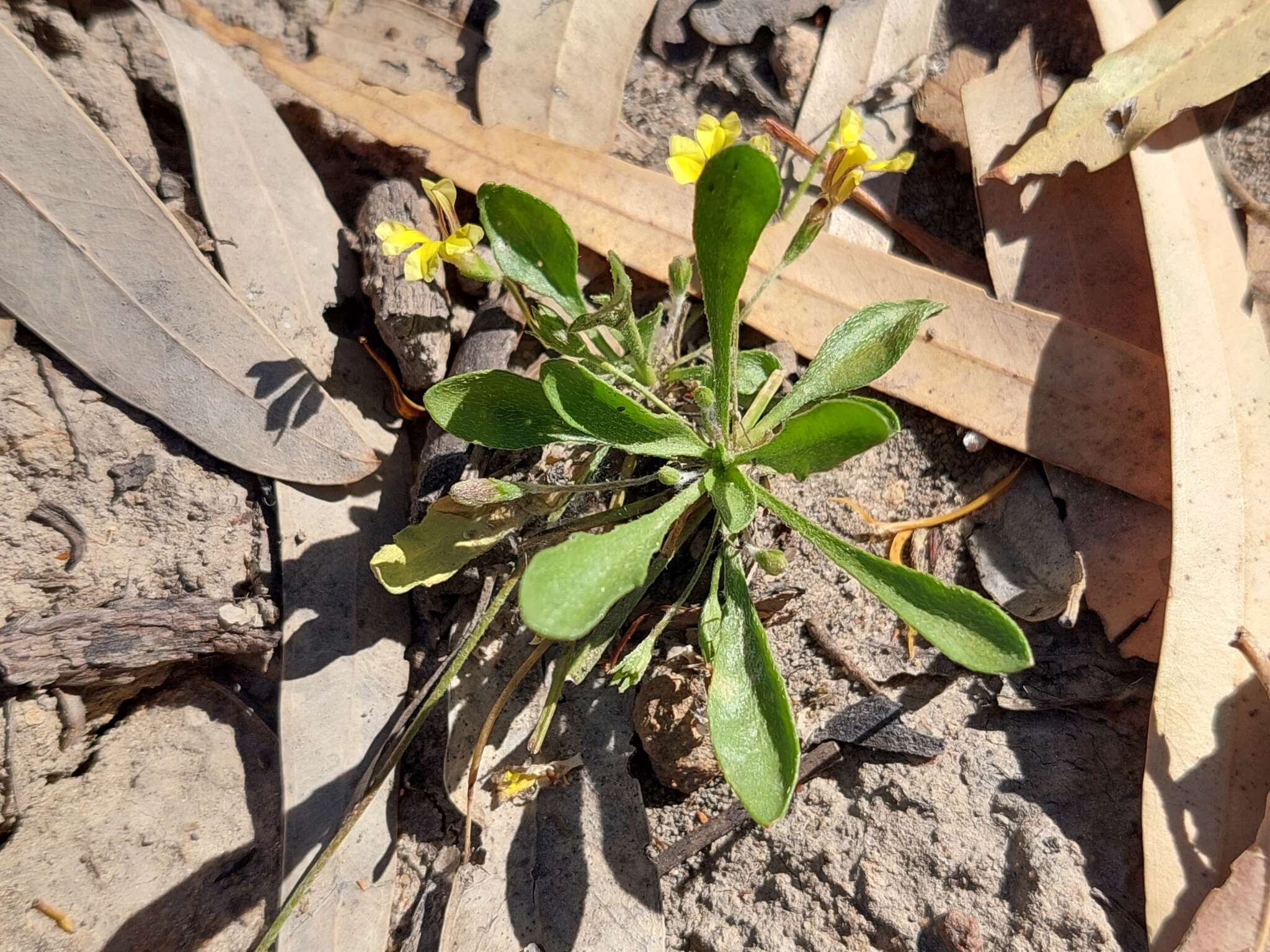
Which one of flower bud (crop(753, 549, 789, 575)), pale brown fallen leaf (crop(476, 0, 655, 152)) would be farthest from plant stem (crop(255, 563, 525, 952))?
pale brown fallen leaf (crop(476, 0, 655, 152))

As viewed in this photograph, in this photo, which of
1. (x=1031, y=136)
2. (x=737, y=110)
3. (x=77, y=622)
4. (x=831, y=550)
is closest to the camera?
(x=831, y=550)

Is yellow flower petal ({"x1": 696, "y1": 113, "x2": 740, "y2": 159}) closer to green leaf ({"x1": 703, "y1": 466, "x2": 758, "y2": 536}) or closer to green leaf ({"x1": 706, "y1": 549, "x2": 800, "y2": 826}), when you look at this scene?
green leaf ({"x1": 703, "y1": 466, "x2": 758, "y2": 536})

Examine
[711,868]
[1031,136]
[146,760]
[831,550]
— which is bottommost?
[146,760]

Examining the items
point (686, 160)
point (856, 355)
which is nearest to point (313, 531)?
point (686, 160)

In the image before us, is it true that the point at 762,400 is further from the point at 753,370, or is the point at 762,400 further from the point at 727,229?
the point at 727,229

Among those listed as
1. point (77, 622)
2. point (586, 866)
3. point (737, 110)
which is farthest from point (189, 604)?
point (737, 110)

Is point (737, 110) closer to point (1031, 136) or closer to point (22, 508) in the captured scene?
point (1031, 136)
